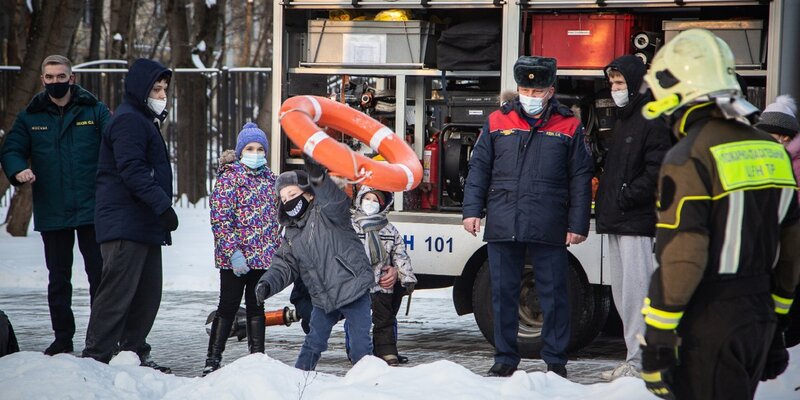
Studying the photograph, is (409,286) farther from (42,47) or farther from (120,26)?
(120,26)

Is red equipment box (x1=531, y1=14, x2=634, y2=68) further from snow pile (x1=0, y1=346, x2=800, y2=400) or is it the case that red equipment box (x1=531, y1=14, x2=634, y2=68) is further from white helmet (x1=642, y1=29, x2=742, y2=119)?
white helmet (x1=642, y1=29, x2=742, y2=119)

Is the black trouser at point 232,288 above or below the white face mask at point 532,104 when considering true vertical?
below

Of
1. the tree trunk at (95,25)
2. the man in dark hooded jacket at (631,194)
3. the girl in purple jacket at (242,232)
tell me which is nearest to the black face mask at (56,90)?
the girl in purple jacket at (242,232)

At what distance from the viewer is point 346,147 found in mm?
6941

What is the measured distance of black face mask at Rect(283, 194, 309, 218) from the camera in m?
7.36

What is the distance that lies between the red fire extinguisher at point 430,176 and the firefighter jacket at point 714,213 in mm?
5124

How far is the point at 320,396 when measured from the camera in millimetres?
6109

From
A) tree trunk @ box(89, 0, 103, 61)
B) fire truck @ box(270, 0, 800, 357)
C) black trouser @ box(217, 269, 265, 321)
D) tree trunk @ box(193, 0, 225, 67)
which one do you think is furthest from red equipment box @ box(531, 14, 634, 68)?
tree trunk @ box(89, 0, 103, 61)

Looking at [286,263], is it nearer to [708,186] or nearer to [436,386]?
[436,386]

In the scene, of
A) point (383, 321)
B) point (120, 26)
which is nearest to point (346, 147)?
point (383, 321)

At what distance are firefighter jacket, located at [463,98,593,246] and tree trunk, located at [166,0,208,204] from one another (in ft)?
41.5

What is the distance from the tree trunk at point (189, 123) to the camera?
2008cm

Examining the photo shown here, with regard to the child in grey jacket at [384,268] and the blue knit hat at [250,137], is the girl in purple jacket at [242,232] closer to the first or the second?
the blue knit hat at [250,137]

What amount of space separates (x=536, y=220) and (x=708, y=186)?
11.8 ft
